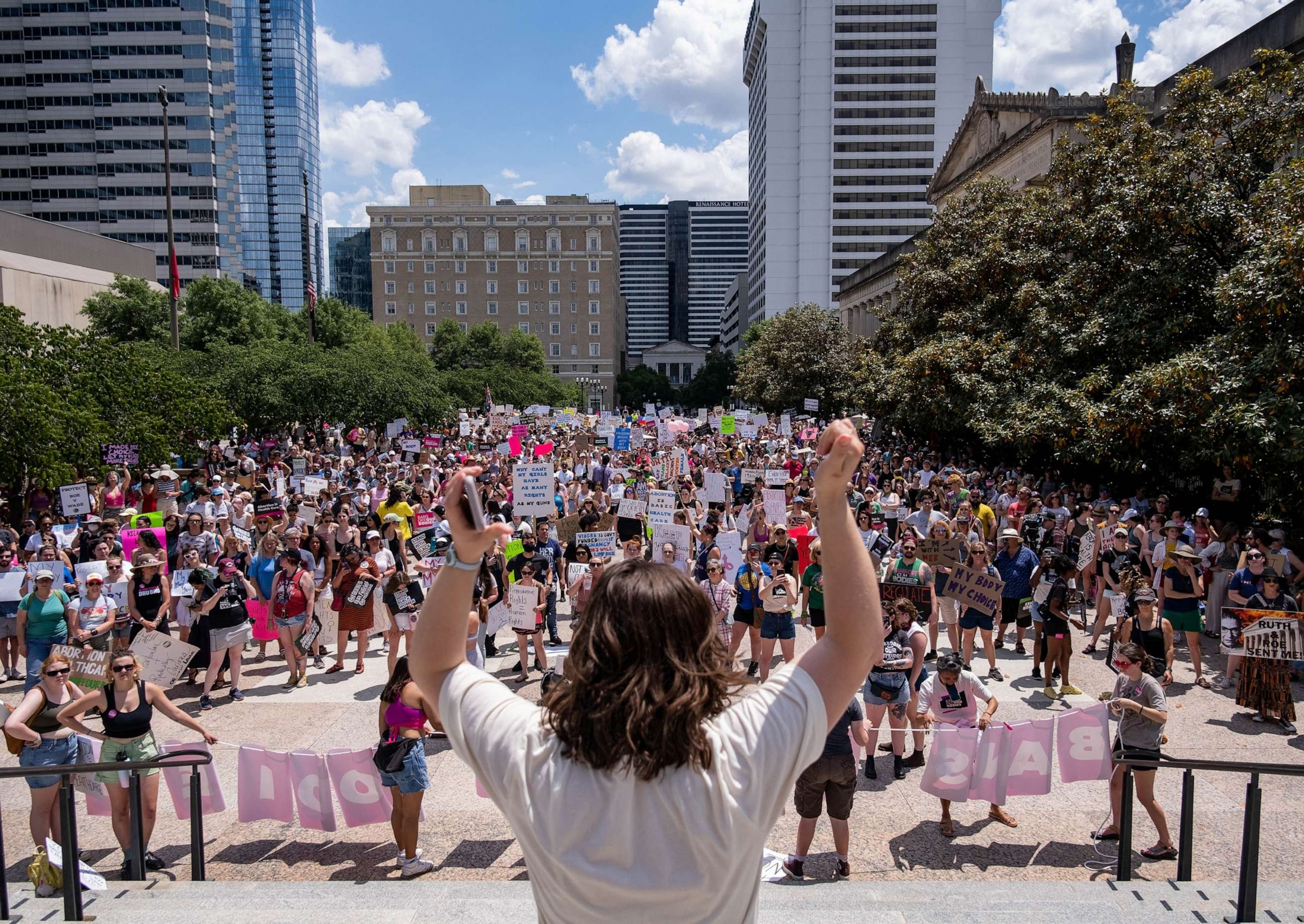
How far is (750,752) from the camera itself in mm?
1568

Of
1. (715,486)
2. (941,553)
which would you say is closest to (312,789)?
(941,553)

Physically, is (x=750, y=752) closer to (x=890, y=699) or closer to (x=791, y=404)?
(x=890, y=699)

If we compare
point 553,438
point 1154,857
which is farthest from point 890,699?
point 553,438

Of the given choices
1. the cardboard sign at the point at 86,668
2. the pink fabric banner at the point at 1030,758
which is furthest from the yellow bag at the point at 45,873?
the pink fabric banner at the point at 1030,758

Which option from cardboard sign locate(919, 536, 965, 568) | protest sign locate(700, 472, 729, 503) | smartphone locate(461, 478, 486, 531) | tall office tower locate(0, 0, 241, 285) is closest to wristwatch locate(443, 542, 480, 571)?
smartphone locate(461, 478, 486, 531)

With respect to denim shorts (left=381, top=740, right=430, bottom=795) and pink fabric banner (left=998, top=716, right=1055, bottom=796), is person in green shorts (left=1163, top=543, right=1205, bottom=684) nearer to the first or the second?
pink fabric banner (left=998, top=716, right=1055, bottom=796)

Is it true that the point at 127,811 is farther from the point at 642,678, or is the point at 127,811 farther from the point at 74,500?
the point at 74,500

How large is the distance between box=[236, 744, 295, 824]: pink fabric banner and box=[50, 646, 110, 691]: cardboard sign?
4.12 feet

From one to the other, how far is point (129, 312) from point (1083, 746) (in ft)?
145

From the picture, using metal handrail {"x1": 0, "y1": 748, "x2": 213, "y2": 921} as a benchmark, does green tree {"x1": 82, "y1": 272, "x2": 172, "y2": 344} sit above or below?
above

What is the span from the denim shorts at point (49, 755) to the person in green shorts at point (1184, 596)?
10.8 metres

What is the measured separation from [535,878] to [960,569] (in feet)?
29.9

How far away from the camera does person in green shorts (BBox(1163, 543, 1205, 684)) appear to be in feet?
33.4

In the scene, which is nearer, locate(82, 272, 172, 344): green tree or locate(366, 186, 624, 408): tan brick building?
locate(82, 272, 172, 344): green tree
